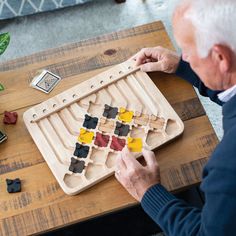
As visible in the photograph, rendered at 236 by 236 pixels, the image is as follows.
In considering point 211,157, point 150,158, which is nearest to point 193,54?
point 211,157

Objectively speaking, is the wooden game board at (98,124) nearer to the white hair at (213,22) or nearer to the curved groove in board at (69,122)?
the curved groove in board at (69,122)

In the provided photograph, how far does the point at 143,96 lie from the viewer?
1.41 m

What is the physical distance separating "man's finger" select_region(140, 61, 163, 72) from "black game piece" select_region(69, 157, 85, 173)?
1.15 ft

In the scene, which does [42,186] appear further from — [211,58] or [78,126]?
[211,58]

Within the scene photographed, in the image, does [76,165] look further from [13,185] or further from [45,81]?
[45,81]

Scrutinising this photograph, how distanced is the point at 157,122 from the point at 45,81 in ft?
1.23

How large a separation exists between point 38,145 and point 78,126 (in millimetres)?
123

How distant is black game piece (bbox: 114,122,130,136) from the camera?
1350 mm

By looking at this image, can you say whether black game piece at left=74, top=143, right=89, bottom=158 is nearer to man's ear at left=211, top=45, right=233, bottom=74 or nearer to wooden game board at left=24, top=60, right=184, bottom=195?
wooden game board at left=24, top=60, right=184, bottom=195

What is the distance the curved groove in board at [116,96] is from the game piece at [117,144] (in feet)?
0.37

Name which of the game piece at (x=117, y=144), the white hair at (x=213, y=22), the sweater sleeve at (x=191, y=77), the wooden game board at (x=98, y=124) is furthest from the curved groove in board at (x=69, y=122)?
the white hair at (x=213, y=22)

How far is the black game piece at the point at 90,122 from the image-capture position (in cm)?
137

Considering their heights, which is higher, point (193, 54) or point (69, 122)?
point (193, 54)

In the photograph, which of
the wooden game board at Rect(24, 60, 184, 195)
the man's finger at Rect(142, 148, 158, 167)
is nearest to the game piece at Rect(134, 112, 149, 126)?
the wooden game board at Rect(24, 60, 184, 195)
